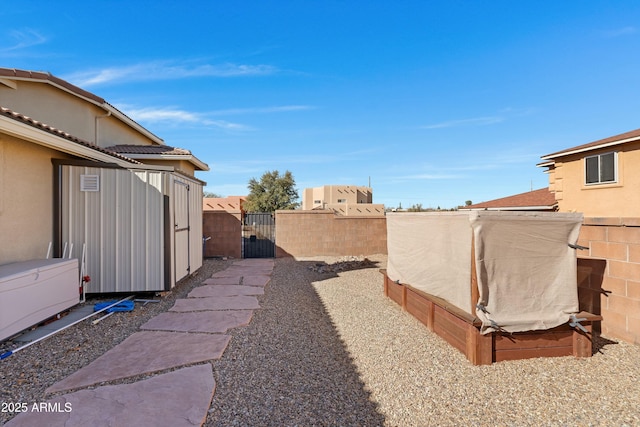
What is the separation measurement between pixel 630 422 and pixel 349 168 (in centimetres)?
3708

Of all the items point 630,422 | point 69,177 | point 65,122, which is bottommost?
point 630,422

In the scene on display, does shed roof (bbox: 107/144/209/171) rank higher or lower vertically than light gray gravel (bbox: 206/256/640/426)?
higher

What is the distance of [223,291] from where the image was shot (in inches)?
255

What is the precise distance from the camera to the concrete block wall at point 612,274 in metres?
3.64

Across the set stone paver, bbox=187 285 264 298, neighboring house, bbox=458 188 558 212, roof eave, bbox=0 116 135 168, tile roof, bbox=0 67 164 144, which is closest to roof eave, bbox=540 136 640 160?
neighboring house, bbox=458 188 558 212

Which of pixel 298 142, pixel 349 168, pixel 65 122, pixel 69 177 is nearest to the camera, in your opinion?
pixel 69 177

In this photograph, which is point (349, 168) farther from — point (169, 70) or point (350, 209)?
point (169, 70)

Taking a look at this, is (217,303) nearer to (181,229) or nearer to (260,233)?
(181,229)

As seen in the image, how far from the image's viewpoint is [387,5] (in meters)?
9.87

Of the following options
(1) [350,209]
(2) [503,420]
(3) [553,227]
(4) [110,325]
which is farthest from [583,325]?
(1) [350,209]

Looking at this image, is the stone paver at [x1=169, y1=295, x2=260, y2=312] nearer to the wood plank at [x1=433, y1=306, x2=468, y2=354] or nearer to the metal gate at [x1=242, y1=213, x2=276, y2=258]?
the wood plank at [x1=433, y1=306, x2=468, y2=354]

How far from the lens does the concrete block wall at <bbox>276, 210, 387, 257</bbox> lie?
482 inches

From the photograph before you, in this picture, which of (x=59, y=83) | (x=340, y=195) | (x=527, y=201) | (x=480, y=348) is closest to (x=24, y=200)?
(x=59, y=83)

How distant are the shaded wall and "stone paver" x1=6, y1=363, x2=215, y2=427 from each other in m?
9.01
